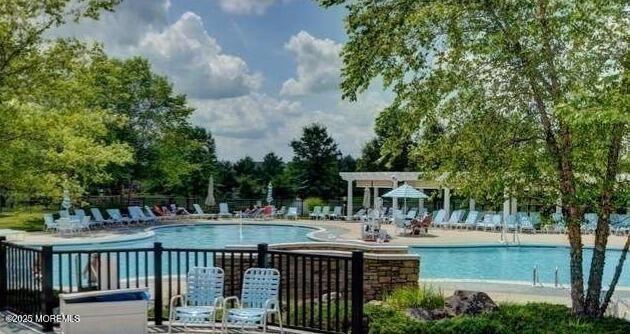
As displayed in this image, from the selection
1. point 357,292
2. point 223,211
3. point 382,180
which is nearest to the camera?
point 357,292

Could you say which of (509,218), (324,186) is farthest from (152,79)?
(509,218)

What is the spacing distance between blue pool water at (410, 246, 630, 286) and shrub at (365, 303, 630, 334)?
7.86 metres

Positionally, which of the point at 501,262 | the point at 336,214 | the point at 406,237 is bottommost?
the point at 501,262

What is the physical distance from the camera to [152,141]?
34.7m

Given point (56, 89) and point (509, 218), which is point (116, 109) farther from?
point (56, 89)

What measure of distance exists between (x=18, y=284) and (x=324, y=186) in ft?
112

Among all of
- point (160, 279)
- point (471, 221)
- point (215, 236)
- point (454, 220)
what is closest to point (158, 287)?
point (160, 279)

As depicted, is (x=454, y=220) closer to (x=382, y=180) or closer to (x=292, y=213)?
(x=382, y=180)

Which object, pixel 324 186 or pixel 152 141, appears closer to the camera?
pixel 152 141

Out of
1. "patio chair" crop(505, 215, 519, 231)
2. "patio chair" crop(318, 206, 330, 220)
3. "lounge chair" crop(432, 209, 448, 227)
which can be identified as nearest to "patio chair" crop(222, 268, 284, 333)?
"patio chair" crop(505, 215, 519, 231)

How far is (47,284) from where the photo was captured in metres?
7.38

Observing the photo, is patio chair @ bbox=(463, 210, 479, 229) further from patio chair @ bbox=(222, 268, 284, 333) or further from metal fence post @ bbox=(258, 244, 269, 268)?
patio chair @ bbox=(222, 268, 284, 333)

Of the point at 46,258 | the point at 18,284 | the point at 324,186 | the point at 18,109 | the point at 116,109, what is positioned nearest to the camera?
the point at 46,258

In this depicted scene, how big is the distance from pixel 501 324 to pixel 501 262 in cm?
1289
